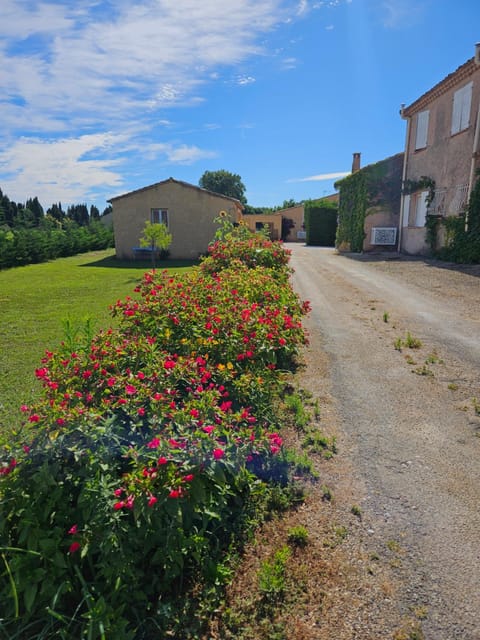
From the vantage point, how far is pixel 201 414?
86.4 inches

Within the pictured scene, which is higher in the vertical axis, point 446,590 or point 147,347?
point 147,347

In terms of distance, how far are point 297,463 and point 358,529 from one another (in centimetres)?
65

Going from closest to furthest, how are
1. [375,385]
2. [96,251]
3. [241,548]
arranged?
[241,548] < [375,385] < [96,251]

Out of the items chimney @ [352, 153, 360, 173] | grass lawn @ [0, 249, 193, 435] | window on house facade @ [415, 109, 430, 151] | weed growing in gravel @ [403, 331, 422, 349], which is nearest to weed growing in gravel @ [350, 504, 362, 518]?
grass lawn @ [0, 249, 193, 435]

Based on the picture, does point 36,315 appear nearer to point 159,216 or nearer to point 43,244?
point 159,216

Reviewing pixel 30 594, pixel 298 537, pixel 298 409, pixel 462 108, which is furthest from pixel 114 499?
pixel 462 108

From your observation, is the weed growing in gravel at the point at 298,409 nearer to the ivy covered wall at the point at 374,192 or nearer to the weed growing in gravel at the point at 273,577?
the weed growing in gravel at the point at 273,577

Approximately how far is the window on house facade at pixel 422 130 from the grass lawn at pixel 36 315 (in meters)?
13.0

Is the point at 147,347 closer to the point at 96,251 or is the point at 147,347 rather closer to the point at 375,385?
the point at 375,385

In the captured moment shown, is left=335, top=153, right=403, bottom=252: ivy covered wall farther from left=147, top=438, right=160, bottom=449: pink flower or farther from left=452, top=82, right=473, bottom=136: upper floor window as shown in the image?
left=147, top=438, right=160, bottom=449: pink flower

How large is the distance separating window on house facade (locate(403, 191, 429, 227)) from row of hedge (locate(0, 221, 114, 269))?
19122 mm

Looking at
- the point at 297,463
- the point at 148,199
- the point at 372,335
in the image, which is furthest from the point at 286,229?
the point at 297,463

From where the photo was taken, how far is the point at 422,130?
17062mm

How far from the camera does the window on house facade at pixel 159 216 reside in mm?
22281
